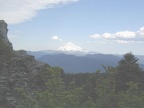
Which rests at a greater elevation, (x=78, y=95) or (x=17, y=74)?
(x=17, y=74)

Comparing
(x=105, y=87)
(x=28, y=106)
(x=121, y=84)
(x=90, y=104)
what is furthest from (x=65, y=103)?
(x=121, y=84)

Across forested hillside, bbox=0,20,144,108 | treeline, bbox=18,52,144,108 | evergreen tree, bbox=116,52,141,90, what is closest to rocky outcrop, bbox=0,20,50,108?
forested hillside, bbox=0,20,144,108

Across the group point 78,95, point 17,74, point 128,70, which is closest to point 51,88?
point 78,95

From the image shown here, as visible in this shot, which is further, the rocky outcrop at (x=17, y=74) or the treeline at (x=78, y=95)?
the rocky outcrop at (x=17, y=74)

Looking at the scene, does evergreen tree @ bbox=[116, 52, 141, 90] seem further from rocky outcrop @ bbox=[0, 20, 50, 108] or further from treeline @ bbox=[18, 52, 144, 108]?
treeline @ bbox=[18, 52, 144, 108]

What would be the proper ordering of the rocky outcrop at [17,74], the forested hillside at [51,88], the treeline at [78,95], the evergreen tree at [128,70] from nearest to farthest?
the treeline at [78,95], the forested hillside at [51,88], the rocky outcrop at [17,74], the evergreen tree at [128,70]

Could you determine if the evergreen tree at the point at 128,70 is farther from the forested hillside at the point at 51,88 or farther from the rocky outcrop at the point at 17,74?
the rocky outcrop at the point at 17,74

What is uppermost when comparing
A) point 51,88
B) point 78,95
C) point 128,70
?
point 128,70

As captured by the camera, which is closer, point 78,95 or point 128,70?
point 78,95

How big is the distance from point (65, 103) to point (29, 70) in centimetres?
1432

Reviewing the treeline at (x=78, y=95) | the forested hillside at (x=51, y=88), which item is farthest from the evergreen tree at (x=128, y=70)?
the treeline at (x=78, y=95)

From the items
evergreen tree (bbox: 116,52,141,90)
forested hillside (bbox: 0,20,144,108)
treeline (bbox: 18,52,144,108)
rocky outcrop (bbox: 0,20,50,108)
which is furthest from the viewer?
evergreen tree (bbox: 116,52,141,90)

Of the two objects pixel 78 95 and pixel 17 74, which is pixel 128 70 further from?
pixel 78 95

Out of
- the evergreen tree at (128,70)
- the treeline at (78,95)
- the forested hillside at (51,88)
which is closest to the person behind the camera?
the treeline at (78,95)
